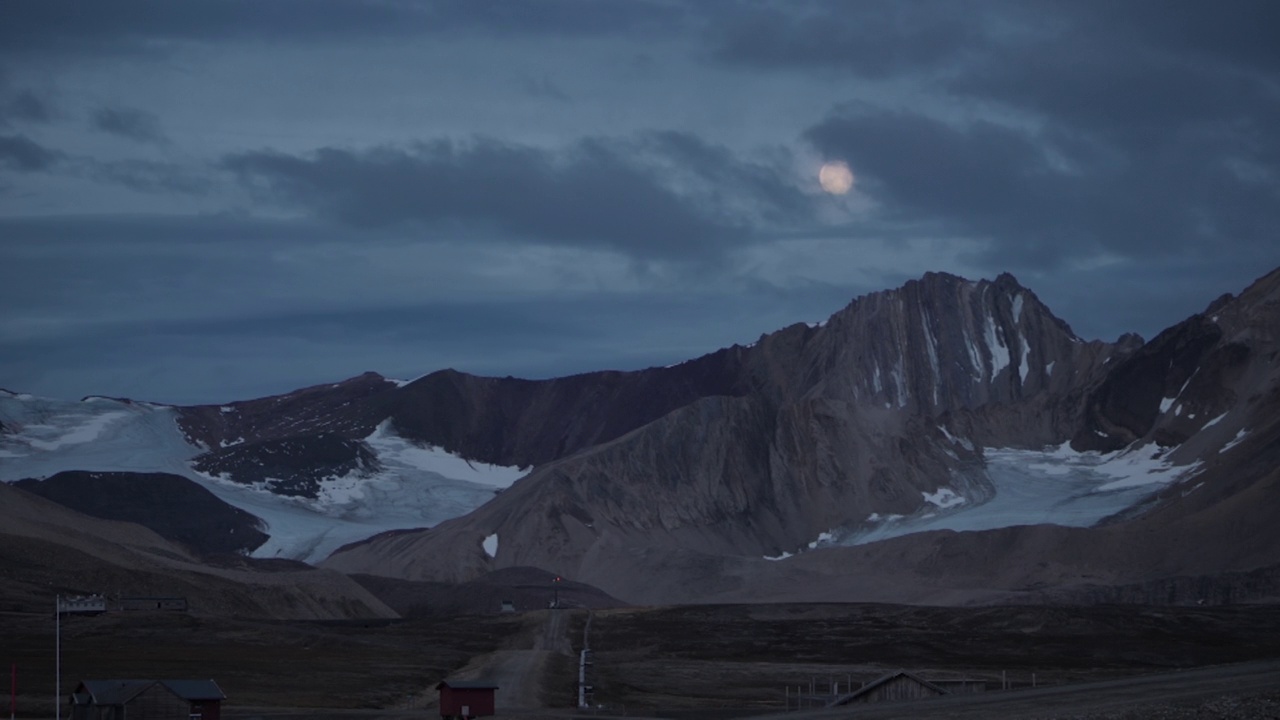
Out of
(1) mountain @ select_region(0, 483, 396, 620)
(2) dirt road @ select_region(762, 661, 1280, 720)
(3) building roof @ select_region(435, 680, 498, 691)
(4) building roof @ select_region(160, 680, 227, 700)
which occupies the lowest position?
(2) dirt road @ select_region(762, 661, 1280, 720)

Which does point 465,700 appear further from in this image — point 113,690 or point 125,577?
point 125,577

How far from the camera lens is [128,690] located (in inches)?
2132

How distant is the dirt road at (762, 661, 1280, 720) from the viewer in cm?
4931

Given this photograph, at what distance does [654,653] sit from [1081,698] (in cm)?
5380

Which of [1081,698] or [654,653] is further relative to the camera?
[654,653]

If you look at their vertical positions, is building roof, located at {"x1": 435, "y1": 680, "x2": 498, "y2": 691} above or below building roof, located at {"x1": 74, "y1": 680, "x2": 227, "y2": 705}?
below

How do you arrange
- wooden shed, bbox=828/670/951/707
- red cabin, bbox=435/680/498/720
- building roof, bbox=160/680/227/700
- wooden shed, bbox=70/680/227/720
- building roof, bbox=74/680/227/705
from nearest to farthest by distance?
wooden shed, bbox=70/680/227/720 → building roof, bbox=74/680/227/705 → building roof, bbox=160/680/227/700 → wooden shed, bbox=828/670/951/707 → red cabin, bbox=435/680/498/720

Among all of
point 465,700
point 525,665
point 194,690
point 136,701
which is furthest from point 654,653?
point 136,701

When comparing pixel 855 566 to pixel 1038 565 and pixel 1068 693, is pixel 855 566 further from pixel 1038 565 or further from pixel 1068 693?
pixel 1068 693

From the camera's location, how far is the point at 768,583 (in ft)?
616

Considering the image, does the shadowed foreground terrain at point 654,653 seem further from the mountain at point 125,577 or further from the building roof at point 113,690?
the mountain at point 125,577

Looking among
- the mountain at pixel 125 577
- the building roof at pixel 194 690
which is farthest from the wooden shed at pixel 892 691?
the mountain at pixel 125 577

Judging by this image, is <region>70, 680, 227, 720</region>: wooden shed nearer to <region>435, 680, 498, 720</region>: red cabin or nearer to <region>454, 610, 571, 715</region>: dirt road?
<region>435, 680, 498, 720</region>: red cabin

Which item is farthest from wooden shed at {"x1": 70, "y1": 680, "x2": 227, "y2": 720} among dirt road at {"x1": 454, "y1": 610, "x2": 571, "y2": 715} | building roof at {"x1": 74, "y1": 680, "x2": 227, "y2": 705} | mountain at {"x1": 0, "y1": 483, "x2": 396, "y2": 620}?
mountain at {"x1": 0, "y1": 483, "x2": 396, "y2": 620}
